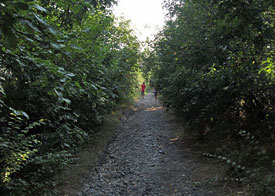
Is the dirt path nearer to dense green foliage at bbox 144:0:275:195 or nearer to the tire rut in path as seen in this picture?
the tire rut in path

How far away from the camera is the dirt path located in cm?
545

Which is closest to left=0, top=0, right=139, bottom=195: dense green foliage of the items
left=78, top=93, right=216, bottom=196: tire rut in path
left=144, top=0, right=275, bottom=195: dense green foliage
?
left=78, top=93, right=216, bottom=196: tire rut in path

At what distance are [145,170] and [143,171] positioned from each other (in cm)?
8

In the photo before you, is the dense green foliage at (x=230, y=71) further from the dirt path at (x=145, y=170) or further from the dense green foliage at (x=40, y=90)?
the dense green foliage at (x=40, y=90)

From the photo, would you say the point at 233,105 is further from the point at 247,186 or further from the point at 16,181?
the point at 16,181

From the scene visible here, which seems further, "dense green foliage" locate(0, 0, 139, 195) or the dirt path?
the dirt path

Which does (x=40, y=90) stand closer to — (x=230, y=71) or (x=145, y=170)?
(x=145, y=170)

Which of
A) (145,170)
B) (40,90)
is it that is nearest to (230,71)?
(145,170)

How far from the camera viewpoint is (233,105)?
679 centimetres

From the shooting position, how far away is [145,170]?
6.83m

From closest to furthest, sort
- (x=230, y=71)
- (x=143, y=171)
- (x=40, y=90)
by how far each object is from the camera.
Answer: (x=230, y=71), (x=40, y=90), (x=143, y=171)

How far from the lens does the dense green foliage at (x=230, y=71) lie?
4316mm

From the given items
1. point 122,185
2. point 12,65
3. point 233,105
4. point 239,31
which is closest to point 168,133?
point 233,105

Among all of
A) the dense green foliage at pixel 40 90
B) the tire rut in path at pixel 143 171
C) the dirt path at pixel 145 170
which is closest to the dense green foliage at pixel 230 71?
the dirt path at pixel 145 170
